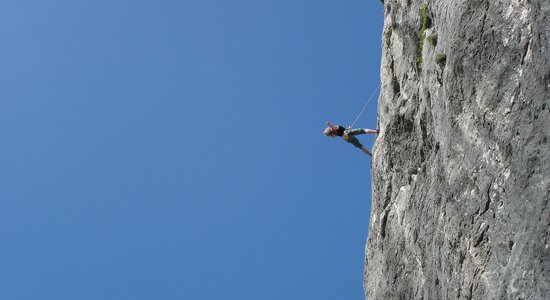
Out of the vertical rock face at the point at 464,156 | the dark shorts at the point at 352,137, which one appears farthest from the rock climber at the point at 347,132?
the vertical rock face at the point at 464,156

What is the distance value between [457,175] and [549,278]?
13.1ft

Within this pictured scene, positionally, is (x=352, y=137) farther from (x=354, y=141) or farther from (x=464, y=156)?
(x=464, y=156)

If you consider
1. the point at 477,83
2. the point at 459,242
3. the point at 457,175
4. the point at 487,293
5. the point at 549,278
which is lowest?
the point at 549,278

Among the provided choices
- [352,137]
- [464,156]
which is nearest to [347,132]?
[352,137]

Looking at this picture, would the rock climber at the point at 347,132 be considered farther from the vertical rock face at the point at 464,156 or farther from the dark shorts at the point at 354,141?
the vertical rock face at the point at 464,156

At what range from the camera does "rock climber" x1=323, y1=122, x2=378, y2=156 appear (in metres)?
22.4

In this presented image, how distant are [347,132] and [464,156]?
9.75 meters

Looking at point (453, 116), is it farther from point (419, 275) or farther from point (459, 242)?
point (419, 275)

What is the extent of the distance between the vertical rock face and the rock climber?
3.05 m

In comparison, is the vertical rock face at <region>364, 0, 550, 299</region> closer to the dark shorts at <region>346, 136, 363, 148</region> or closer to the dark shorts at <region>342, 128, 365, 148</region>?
the dark shorts at <region>342, 128, 365, 148</region>

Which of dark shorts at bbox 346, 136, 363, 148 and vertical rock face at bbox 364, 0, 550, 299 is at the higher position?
dark shorts at bbox 346, 136, 363, 148

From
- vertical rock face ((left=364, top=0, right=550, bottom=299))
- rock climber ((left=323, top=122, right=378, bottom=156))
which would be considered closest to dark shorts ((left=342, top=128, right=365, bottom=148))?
rock climber ((left=323, top=122, right=378, bottom=156))

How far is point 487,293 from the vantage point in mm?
11695

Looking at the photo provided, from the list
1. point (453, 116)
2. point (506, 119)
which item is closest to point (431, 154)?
point (453, 116)
